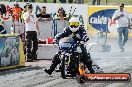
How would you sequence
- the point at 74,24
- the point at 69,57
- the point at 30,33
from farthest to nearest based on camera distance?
the point at 30,33
the point at 74,24
the point at 69,57

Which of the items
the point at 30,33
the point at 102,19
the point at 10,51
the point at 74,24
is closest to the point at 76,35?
the point at 74,24

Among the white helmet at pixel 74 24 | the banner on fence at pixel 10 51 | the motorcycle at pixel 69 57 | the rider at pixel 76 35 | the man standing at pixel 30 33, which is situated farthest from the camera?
the man standing at pixel 30 33

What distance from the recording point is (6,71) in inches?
560

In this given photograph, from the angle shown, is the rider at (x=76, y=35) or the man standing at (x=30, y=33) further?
the man standing at (x=30, y=33)

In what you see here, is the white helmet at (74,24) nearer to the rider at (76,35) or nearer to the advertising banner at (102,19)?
the rider at (76,35)

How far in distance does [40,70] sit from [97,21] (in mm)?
12120

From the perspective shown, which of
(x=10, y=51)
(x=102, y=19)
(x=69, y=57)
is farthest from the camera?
(x=102, y=19)

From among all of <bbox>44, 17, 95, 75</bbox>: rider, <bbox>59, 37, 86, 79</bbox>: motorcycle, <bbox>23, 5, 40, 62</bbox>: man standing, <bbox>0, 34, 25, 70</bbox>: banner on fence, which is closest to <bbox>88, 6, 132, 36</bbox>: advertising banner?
<bbox>23, 5, 40, 62</bbox>: man standing

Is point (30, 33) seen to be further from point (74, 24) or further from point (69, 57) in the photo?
point (69, 57)

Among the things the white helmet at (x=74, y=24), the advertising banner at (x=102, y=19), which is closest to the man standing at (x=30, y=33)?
the white helmet at (x=74, y=24)

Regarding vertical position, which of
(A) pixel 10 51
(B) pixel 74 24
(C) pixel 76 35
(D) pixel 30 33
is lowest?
(A) pixel 10 51

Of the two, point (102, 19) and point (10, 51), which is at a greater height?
point (102, 19)

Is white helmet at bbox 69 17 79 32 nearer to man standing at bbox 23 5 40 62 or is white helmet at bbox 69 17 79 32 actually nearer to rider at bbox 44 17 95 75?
rider at bbox 44 17 95 75

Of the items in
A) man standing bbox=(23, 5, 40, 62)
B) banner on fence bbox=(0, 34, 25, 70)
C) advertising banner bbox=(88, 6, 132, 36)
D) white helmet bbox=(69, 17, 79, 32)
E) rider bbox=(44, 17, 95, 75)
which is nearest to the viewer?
rider bbox=(44, 17, 95, 75)
